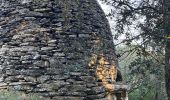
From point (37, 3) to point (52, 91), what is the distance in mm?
1969

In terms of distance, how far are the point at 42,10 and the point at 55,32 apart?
0.58 meters

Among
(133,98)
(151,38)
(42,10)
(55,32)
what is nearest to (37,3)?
(42,10)

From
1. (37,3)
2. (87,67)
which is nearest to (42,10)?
(37,3)

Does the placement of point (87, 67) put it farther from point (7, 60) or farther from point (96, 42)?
point (7, 60)

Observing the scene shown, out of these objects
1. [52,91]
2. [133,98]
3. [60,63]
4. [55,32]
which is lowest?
[133,98]

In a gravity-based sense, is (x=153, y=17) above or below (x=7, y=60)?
above

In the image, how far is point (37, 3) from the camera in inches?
321

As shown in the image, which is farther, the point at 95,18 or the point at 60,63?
the point at 95,18

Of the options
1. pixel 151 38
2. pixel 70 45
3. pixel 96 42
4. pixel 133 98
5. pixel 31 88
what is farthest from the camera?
pixel 133 98

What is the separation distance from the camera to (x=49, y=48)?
7.71 metres

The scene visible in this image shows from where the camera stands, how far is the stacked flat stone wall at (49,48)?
7.49m

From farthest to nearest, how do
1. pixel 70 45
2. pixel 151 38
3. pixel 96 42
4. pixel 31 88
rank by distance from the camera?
pixel 151 38 < pixel 96 42 < pixel 70 45 < pixel 31 88

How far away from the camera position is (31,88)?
24.2ft

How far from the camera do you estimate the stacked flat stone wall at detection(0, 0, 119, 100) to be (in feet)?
24.6
